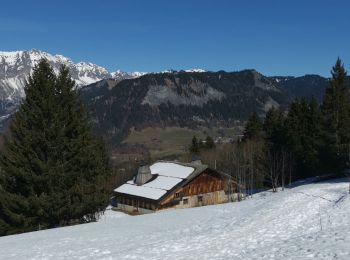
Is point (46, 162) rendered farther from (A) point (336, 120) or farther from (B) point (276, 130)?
(B) point (276, 130)

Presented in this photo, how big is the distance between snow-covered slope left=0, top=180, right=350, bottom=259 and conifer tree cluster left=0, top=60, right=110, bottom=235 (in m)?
1.99

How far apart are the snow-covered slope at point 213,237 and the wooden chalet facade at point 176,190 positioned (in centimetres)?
2773

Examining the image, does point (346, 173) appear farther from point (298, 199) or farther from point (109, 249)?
point (109, 249)

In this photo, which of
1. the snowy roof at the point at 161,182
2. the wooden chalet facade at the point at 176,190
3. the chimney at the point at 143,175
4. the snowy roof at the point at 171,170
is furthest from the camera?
the chimney at the point at 143,175

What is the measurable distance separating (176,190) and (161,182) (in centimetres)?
369

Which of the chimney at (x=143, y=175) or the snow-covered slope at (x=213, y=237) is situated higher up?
the chimney at (x=143, y=175)

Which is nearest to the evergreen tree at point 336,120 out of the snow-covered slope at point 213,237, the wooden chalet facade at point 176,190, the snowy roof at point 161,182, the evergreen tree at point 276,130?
the evergreen tree at point 276,130

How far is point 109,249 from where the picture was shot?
20.5 metres

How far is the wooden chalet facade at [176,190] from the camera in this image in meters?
58.9

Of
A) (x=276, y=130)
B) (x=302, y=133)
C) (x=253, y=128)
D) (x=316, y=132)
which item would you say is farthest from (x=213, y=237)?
(x=253, y=128)

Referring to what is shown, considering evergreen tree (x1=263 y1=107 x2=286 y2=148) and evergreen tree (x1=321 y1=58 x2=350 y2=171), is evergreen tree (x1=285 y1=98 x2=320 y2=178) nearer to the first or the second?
evergreen tree (x1=263 y1=107 x2=286 y2=148)

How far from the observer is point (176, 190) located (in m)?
59.4

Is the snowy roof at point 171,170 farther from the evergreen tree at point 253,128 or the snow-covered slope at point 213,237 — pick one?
the snow-covered slope at point 213,237

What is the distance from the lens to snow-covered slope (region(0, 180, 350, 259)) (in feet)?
57.3
